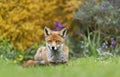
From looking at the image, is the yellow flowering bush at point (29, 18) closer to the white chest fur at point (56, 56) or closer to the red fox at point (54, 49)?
the red fox at point (54, 49)

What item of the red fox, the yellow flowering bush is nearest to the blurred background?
the yellow flowering bush

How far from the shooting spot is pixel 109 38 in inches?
565

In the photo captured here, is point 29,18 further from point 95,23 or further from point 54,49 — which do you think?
point 54,49

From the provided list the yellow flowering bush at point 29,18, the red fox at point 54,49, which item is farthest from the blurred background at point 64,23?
the red fox at point 54,49

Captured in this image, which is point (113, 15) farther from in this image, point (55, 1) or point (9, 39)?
point (9, 39)

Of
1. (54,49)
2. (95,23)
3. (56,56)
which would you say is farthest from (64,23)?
(54,49)

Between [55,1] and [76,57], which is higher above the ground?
[55,1]

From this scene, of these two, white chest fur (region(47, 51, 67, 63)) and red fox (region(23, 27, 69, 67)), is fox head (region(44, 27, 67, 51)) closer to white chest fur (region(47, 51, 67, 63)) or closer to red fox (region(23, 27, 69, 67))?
red fox (region(23, 27, 69, 67))

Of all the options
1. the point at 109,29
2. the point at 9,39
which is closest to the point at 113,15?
the point at 109,29

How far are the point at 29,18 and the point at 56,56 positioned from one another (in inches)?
131

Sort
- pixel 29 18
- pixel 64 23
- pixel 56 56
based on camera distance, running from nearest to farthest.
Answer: pixel 56 56
pixel 29 18
pixel 64 23

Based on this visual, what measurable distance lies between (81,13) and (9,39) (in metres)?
2.17

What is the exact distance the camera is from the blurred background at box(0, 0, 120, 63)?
556 inches

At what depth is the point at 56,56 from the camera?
37.7 feet
